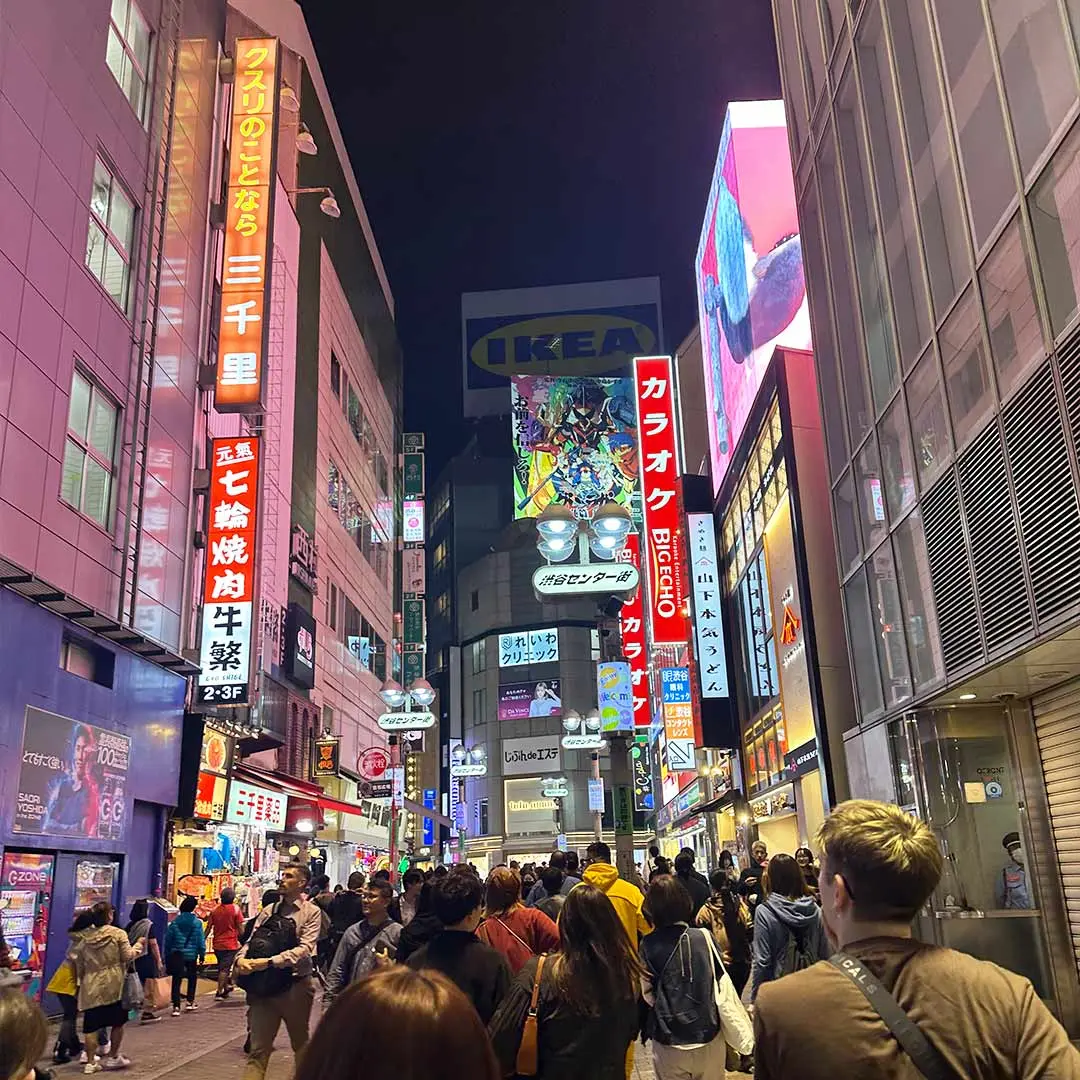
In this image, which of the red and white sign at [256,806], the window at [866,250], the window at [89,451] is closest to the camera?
the window at [866,250]

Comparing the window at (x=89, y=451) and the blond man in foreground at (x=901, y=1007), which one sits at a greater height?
the window at (x=89, y=451)

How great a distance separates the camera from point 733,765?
2995 centimetres

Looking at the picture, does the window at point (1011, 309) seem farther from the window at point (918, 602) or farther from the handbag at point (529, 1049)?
the handbag at point (529, 1049)

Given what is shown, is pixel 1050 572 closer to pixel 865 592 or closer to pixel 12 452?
pixel 865 592

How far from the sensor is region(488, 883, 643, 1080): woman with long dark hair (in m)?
4.33

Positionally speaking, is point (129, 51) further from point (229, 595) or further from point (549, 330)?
point (549, 330)

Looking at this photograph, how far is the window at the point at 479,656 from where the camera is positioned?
82.9m

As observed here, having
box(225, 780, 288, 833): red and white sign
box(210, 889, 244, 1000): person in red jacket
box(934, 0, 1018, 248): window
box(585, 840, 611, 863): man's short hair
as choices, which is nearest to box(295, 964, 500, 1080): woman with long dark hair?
box(585, 840, 611, 863): man's short hair

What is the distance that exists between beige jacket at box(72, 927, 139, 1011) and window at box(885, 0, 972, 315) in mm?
11105

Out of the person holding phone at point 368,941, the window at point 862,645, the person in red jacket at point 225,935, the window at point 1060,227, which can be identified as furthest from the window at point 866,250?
the person in red jacket at point 225,935

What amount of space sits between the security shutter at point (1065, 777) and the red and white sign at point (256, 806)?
16.9m

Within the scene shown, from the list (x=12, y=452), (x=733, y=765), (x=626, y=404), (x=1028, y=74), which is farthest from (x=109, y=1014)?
Answer: (x=626, y=404)

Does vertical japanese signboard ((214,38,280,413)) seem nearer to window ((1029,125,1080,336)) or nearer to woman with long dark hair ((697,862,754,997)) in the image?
woman with long dark hair ((697,862,754,997))

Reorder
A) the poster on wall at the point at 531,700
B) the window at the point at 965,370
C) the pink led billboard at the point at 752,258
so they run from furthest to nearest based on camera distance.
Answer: the poster on wall at the point at 531,700 → the pink led billboard at the point at 752,258 → the window at the point at 965,370
